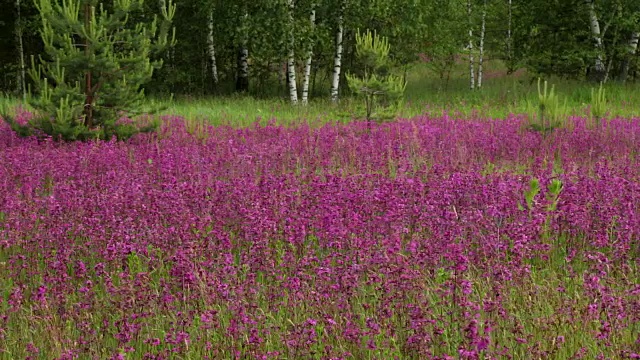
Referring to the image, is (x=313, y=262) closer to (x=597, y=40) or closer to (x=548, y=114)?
(x=548, y=114)

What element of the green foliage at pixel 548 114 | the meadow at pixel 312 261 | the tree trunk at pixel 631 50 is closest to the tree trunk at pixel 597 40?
the tree trunk at pixel 631 50

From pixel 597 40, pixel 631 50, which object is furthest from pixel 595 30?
pixel 631 50

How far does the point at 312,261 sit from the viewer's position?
14.3ft

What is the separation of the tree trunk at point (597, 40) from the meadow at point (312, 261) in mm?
13929

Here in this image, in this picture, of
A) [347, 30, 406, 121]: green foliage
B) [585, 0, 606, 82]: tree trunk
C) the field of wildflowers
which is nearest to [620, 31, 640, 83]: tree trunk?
[585, 0, 606, 82]: tree trunk

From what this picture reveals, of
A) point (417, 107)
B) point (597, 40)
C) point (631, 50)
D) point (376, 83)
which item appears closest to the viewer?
point (376, 83)

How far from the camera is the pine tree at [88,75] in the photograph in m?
9.62

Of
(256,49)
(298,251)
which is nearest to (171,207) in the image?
(298,251)

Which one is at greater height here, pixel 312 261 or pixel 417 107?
pixel 417 107

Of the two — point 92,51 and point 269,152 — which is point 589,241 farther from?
point 92,51

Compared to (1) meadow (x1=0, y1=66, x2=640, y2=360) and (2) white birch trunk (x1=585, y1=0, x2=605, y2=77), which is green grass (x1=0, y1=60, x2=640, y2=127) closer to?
(2) white birch trunk (x1=585, y1=0, x2=605, y2=77)

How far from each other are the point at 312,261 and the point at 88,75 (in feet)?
23.8

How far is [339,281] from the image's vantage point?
3.68 metres

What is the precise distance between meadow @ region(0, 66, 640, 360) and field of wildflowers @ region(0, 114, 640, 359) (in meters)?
0.02
